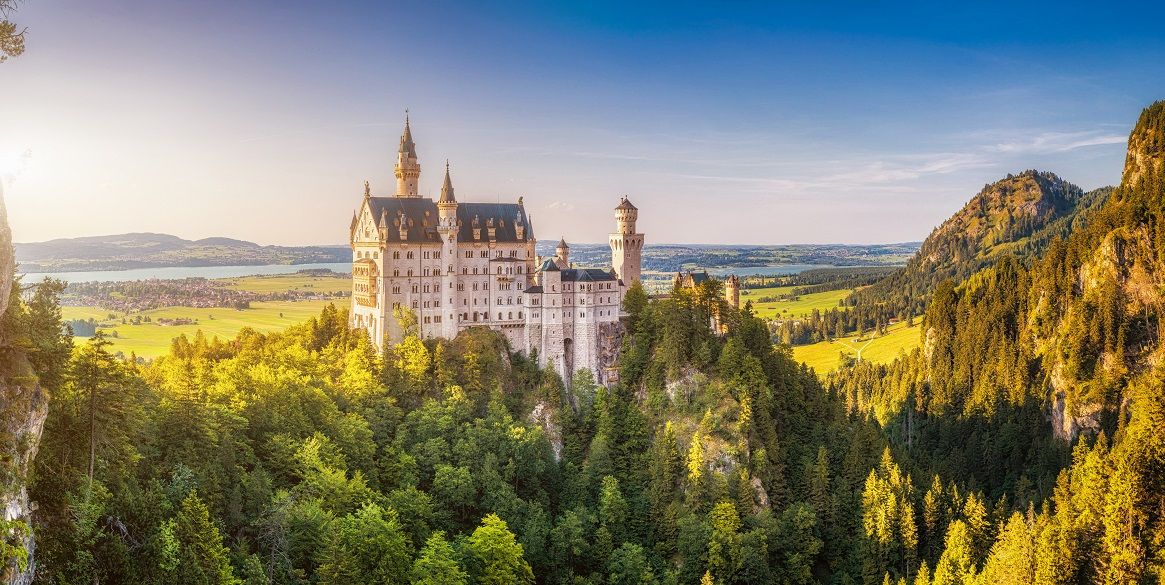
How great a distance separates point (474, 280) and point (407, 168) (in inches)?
625

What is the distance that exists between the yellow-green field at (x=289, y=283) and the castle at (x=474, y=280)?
74.5 metres

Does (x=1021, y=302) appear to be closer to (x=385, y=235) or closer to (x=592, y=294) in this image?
(x=592, y=294)

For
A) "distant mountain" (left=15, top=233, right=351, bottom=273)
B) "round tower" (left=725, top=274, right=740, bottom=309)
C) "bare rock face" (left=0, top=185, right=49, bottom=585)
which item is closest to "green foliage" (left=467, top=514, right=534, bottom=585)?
"bare rock face" (left=0, top=185, right=49, bottom=585)

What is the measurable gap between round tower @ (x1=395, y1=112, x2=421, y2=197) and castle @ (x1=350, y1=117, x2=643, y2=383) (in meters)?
0.12

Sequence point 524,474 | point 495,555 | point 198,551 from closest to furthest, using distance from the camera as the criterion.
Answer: point 198,551 → point 495,555 → point 524,474

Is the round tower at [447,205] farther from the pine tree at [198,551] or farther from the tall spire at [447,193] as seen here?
the pine tree at [198,551]

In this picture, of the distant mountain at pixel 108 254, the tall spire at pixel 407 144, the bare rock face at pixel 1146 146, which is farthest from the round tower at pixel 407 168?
the bare rock face at pixel 1146 146

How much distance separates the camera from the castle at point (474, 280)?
319ft

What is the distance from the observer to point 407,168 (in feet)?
338

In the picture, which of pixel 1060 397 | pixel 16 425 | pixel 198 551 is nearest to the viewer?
pixel 16 425

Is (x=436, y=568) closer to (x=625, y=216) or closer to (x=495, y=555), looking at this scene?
(x=495, y=555)

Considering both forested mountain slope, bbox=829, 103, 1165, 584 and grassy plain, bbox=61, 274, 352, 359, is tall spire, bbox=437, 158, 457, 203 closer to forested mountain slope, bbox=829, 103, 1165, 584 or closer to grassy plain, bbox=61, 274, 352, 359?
grassy plain, bbox=61, 274, 352, 359

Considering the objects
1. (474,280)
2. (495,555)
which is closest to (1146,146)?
(474,280)

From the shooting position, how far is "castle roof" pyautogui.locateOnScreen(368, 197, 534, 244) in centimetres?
9781
